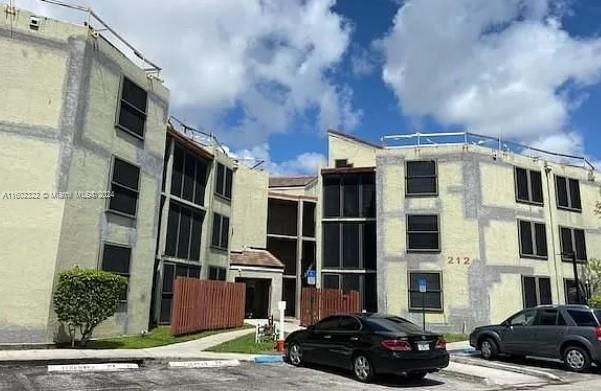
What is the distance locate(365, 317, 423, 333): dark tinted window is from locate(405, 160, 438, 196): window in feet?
43.4

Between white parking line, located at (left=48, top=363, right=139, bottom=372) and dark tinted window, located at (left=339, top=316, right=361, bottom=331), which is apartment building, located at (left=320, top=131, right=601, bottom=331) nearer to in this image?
dark tinted window, located at (left=339, top=316, right=361, bottom=331)

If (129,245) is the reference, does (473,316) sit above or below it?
below

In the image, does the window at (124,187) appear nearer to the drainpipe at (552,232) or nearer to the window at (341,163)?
the window at (341,163)

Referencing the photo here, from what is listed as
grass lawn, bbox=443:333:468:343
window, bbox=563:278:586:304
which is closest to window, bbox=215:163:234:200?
grass lawn, bbox=443:333:468:343

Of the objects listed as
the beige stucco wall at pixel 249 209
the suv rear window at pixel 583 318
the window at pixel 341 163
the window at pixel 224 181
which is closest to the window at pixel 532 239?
the suv rear window at pixel 583 318

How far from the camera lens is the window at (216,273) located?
25.8 metres

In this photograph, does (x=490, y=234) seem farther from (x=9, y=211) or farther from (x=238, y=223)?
(x=9, y=211)

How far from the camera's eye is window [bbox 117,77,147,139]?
17875 mm

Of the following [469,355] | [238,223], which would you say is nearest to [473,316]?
[469,355]

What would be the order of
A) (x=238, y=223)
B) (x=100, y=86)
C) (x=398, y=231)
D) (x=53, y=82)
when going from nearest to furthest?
(x=53, y=82) < (x=100, y=86) < (x=398, y=231) < (x=238, y=223)

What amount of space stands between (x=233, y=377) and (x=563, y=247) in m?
20.8

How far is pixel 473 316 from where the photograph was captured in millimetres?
23125

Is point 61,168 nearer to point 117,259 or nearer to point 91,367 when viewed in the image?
point 117,259

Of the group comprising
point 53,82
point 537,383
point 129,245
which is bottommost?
point 537,383
